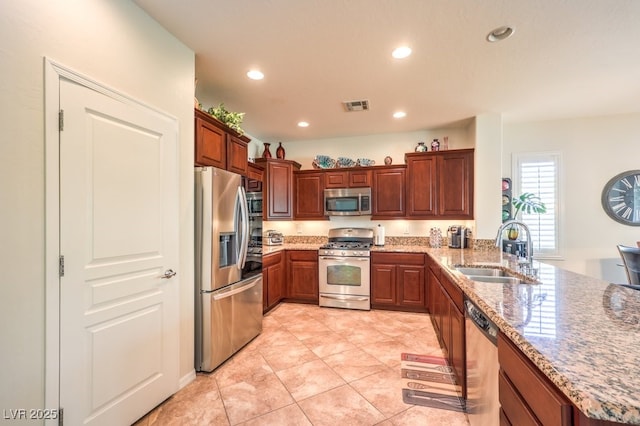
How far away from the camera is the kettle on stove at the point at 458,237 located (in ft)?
13.3

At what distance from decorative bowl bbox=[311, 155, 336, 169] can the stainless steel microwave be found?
459 millimetres

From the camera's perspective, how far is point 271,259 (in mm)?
4000

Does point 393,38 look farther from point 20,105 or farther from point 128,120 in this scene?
point 20,105

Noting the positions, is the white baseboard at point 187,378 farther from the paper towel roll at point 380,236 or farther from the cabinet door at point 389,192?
the cabinet door at point 389,192

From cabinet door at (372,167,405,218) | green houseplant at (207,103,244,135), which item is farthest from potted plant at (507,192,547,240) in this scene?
green houseplant at (207,103,244,135)

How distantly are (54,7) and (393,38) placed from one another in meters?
2.13

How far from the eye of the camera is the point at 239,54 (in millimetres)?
2396

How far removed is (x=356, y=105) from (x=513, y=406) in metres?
3.23

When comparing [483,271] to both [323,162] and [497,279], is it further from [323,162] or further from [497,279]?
[323,162]

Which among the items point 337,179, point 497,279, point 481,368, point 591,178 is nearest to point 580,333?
point 481,368

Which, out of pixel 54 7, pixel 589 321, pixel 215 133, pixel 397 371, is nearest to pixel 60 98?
pixel 54 7

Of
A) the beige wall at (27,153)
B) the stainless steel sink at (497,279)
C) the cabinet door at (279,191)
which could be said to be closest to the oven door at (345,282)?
the cabinet door at (279,191)

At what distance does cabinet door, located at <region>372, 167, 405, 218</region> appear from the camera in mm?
4371

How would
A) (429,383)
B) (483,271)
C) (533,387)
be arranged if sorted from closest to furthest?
1. (533,387)
2. (429,383)
3. (483,271)
